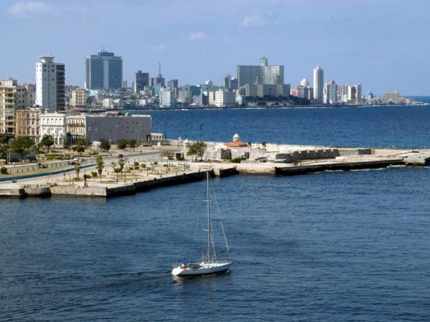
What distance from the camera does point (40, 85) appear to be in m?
139

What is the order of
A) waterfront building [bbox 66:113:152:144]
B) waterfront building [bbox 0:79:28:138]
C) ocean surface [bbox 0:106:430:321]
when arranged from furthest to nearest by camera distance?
waterfront building [bbox 0:79:28:138]
waterfront building [bbox 66:113:152:144]
ocean surface [bbox 0:106:430:321]

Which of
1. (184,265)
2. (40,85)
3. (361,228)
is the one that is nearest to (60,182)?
(361,228)

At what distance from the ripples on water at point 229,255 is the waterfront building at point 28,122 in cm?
4770

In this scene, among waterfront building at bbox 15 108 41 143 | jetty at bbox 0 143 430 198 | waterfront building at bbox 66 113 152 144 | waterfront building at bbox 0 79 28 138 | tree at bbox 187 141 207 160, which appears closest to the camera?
jetty at bbox 0 143 430 198

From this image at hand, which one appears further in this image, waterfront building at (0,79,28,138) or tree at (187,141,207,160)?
waterfront building at (0,79,28,138)

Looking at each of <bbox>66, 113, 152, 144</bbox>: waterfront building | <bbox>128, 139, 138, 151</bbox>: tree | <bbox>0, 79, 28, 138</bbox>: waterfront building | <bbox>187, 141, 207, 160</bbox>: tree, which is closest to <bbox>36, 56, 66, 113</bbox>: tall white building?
<bbox>0, 79, 28, 138</bbox>: waterfront building

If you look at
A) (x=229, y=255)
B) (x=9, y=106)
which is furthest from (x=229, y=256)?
(x=9, y=106)

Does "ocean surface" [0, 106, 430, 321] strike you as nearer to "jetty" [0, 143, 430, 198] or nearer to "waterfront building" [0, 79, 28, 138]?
"jetty" [0, 143, 430, 198]

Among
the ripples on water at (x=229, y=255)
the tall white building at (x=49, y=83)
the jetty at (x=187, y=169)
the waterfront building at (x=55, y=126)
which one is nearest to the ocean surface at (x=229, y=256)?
the ripples on water at (x=229, y=255)

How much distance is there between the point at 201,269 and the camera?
3800 centimetres

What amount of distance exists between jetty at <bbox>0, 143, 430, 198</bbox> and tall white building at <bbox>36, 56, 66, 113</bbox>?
152ft

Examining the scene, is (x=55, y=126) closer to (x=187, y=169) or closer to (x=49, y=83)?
(x=187, y=169)

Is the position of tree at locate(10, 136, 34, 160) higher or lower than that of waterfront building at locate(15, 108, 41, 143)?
lower

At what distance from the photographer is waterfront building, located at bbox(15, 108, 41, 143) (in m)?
106
